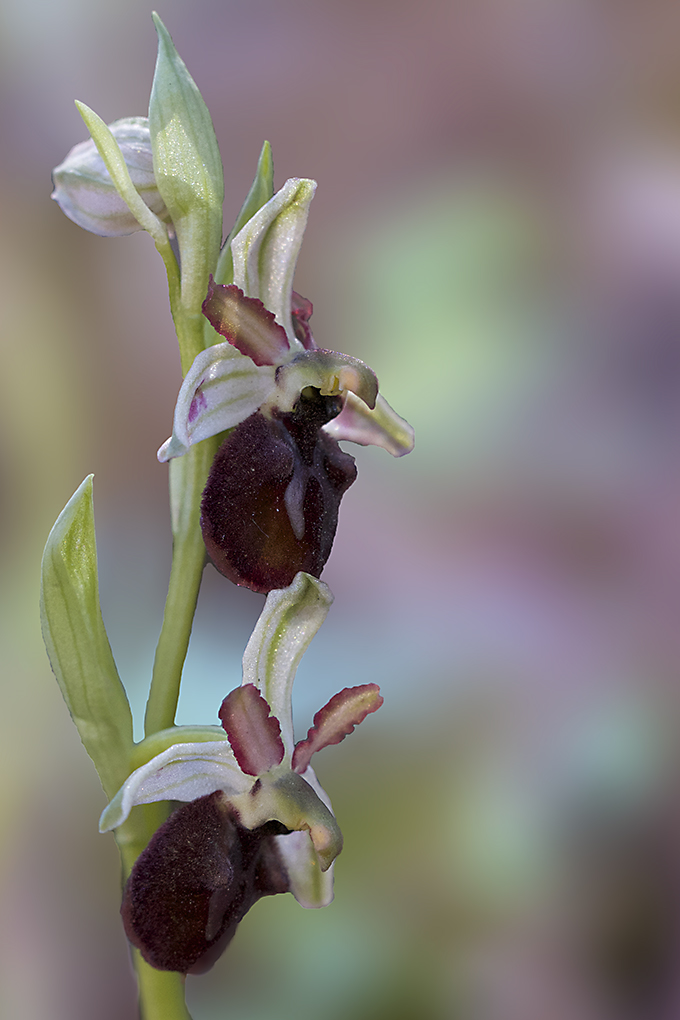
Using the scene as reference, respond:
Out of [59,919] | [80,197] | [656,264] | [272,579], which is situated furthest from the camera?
[656,264]

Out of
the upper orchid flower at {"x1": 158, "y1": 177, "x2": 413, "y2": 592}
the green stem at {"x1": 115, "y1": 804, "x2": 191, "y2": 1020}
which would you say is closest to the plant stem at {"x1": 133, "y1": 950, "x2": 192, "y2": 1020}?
the green stem at {"x1": 115, "y1": 804, "x2": 191, "y2": 1020}

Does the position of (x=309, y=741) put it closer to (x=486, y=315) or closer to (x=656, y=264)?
(x=486, y=315)

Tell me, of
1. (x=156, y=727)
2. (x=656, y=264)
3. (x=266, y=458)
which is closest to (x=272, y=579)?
(x=266, y=458)

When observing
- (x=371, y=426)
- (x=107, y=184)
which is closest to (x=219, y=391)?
(x=371, y=426)

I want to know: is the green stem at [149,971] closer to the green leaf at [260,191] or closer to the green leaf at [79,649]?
the green leaf at [79,649]

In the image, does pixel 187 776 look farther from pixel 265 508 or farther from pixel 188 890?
pixel 265 508

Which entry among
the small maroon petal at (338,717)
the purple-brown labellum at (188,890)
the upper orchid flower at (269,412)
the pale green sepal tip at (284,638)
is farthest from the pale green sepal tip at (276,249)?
the purple-brown labellum at (188,890)

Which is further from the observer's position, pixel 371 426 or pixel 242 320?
pixel 371 426
